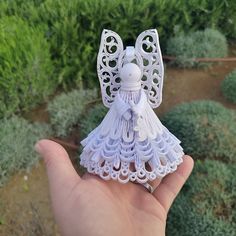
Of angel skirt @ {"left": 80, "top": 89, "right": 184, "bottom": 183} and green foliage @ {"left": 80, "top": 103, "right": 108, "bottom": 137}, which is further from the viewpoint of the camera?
green foliage @ {"left": 80, "top": 103, "right": 108, "bottom": 137}

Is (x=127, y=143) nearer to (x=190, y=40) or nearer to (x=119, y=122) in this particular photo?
(x=119, y=122)

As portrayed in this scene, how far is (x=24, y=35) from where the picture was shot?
3459mm

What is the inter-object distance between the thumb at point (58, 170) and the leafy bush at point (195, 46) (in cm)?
208

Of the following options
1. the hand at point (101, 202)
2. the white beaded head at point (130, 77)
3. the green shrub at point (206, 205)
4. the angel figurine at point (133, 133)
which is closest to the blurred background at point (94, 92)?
the green shrub at point (206, 205)

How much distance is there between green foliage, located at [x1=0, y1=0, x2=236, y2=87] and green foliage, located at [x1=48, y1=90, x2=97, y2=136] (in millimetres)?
127

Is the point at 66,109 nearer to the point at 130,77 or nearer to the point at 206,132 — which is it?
the point at 206,132

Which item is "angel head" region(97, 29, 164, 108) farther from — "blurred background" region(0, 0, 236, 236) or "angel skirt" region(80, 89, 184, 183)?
"blurred background" region(0, 0, 236, 236)

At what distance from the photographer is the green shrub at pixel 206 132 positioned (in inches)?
122

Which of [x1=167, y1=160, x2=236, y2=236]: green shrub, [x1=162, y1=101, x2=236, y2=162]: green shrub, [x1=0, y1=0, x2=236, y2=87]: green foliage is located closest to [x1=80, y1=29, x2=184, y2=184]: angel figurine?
[x1=167, y1=160, x2=236, y2=236]: green shrub

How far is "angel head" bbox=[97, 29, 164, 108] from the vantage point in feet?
6.30

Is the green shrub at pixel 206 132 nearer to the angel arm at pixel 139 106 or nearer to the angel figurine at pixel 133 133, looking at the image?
the angel figurine at pixel 133 133

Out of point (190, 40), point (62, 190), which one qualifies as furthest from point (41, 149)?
point (190, 40)

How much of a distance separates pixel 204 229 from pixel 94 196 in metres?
1.06

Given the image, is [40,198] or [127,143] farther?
[40,198]
